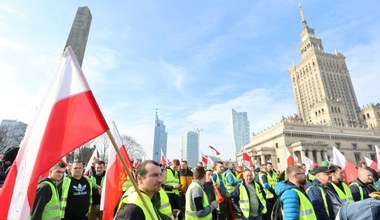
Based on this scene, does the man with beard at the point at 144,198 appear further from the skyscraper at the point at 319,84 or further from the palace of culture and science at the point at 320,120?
the skyscraper at the point at 319,84

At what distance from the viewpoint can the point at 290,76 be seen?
111250mm

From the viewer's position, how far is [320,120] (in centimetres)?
8231

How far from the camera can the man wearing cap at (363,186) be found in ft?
17.1

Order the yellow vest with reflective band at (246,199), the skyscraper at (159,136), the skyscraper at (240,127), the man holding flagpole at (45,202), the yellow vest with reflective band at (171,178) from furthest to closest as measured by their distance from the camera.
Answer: the skyscraper at (240,127) → the skyscraper at (159,136) → the yellow vest with reflective band at (171,178) → the yellow vest with reflective band at (246,199) → the man holding flagpole at (45,202)

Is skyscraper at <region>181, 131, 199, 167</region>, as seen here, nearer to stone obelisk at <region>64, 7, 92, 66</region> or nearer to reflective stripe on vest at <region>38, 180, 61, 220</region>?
stone obelisk at <region>64, 7, 92, 66</region>

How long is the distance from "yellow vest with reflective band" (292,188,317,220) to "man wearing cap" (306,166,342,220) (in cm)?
40

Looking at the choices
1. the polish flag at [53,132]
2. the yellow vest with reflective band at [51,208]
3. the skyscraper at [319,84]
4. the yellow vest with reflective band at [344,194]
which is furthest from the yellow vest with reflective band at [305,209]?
the skyscraper at [319,84]

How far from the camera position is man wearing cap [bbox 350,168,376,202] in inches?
205

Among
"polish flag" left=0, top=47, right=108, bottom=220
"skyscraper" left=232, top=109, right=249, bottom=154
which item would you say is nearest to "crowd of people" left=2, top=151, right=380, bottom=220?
"polish flag" left=0, top=47, right=108, bottom=220

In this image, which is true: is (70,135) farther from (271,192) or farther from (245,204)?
(271,192)

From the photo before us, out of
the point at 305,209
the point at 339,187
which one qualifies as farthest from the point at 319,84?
the point at 305,209

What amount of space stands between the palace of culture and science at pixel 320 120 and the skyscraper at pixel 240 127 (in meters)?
73.8

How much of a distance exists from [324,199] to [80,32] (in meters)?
22.5

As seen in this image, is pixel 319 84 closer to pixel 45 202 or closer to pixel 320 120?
pixel 320 120
